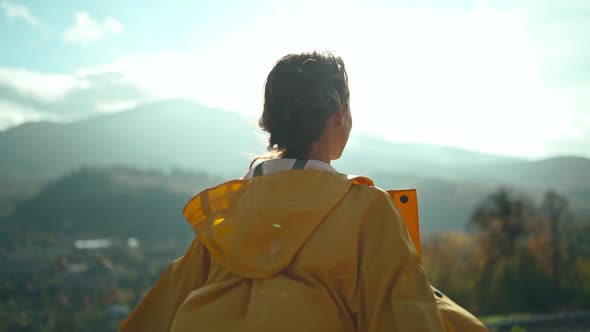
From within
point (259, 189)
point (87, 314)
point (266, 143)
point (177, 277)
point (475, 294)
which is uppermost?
point (266, 143)

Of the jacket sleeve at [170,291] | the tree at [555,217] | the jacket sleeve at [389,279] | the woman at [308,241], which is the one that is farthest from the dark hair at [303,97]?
the tree at [555,217]

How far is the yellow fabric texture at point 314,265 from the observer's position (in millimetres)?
2033

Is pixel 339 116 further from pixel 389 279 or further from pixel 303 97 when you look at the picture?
pixel 389 279

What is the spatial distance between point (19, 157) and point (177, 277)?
14971 cm

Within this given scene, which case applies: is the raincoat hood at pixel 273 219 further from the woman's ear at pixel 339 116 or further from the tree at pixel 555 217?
the tree at pixel 555 217

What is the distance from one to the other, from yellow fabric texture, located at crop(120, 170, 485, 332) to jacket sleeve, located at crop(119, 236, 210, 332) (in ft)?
0.86

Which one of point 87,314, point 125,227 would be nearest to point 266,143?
point 87,314

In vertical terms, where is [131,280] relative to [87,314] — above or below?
below

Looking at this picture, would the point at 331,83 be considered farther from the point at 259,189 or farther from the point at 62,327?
the point at 62,327

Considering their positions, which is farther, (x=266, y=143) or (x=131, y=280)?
(x=131, y=280)

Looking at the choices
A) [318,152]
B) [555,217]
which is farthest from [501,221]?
[318,152]

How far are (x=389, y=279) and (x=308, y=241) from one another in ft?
1.15

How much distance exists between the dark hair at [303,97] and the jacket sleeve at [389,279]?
0.43m

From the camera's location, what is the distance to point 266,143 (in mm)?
2576
